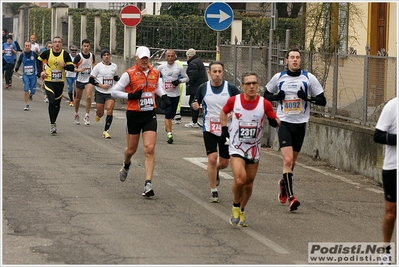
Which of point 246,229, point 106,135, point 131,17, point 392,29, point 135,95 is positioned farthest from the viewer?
point 131,17

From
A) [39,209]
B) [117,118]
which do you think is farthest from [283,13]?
[39,209]

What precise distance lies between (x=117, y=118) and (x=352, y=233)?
51.5 ft

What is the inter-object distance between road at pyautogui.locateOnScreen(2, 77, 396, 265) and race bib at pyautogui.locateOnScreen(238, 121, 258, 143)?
0.97 meters

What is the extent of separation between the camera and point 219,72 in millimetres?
11992

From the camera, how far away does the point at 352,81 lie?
54.0ft

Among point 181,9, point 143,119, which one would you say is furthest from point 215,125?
point 181,9

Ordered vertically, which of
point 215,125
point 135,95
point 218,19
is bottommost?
point 215,125

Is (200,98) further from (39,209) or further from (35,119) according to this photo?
(35,119)

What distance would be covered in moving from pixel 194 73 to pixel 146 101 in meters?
8.57

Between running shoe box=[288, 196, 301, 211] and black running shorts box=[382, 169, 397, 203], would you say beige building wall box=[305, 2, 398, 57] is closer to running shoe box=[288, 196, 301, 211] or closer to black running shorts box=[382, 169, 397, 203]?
running shoe box=[288, 196, 301, 211]

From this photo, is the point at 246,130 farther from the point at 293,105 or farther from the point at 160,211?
the point at 293,105

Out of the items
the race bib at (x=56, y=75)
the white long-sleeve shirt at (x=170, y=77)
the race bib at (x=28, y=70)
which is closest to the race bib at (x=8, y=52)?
the race bib at (x=28, y=70)

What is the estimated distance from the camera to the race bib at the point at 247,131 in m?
10.5

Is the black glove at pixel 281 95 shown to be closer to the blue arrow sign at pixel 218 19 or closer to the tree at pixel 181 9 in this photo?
the blue arrow sign at pixel 218 19
